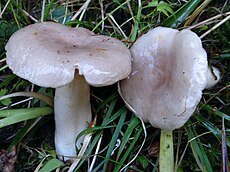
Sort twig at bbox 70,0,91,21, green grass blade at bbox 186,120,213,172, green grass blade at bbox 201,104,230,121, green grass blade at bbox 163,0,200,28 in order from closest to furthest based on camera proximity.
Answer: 1. green grass blade at bbox 186,120,213,172
2. green grass blade at bbox 201,104,230,121
3. green grass blade at bbox 163,0,200,28
4. twig at bbox 70,0,91,21

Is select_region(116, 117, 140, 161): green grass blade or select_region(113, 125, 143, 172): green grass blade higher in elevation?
select_region(116, 117, 140, 161): green grass blade

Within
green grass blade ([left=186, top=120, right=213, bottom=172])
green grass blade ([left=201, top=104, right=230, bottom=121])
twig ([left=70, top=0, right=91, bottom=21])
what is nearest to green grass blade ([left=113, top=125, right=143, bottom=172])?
green grass blade ([left=186, top=120, right=213, bottom=172])

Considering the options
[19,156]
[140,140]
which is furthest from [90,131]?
A: [19,156]

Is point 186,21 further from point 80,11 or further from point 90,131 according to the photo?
point 90,131

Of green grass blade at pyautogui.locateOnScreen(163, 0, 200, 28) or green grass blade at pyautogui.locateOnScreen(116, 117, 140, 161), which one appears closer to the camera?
green grass blade at pyautogui.locateOnScreen(116, 117, 140, 161)

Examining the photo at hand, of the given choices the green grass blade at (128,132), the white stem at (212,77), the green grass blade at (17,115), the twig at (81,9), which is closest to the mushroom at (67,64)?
the green grass blade at (17,115)

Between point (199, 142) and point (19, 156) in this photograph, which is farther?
point (19, 156)

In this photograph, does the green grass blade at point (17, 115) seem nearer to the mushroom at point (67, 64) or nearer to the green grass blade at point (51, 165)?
the mushroom at point (67, 64)

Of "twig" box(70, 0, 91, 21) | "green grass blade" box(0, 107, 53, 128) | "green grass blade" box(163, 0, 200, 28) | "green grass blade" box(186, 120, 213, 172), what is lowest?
"green grass blade" box(186, 120, 213, 172)

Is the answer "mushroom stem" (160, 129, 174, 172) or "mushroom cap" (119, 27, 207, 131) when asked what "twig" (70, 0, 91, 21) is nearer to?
"mushroom cap" (119, 27, 207, 131)
